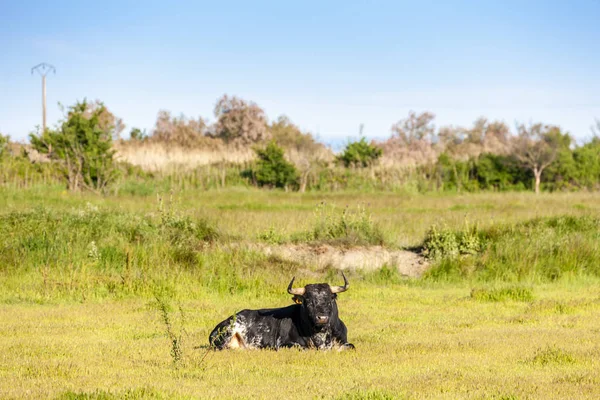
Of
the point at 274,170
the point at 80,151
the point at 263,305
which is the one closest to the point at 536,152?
the point at 274,170

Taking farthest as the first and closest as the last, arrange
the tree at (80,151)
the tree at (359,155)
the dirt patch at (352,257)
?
the tree at (359,155), the tree at (80,151), the dirt patch at (352,257)

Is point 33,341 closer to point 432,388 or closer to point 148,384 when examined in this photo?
point 148,384

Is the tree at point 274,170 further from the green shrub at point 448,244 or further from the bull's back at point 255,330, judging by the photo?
the bull's back at point 255,330

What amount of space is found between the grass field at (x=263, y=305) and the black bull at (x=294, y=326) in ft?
1.19

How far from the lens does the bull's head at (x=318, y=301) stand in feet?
33.2

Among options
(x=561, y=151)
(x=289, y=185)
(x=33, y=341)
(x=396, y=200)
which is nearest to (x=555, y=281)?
(x=33, y=341)

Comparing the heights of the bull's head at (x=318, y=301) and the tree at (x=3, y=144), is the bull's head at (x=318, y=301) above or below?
below

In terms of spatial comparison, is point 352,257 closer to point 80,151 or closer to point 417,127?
point 80,151

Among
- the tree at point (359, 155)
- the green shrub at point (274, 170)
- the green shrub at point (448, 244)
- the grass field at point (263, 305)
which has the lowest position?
the grass field at point (263, 305)

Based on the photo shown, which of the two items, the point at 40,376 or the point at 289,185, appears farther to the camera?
the point at 289,185

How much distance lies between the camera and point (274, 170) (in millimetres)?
44719

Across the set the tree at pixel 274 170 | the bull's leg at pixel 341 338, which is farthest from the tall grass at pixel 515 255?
the tree at pixel 274 170

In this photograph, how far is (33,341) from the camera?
1123 cm

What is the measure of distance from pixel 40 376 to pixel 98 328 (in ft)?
11.8
